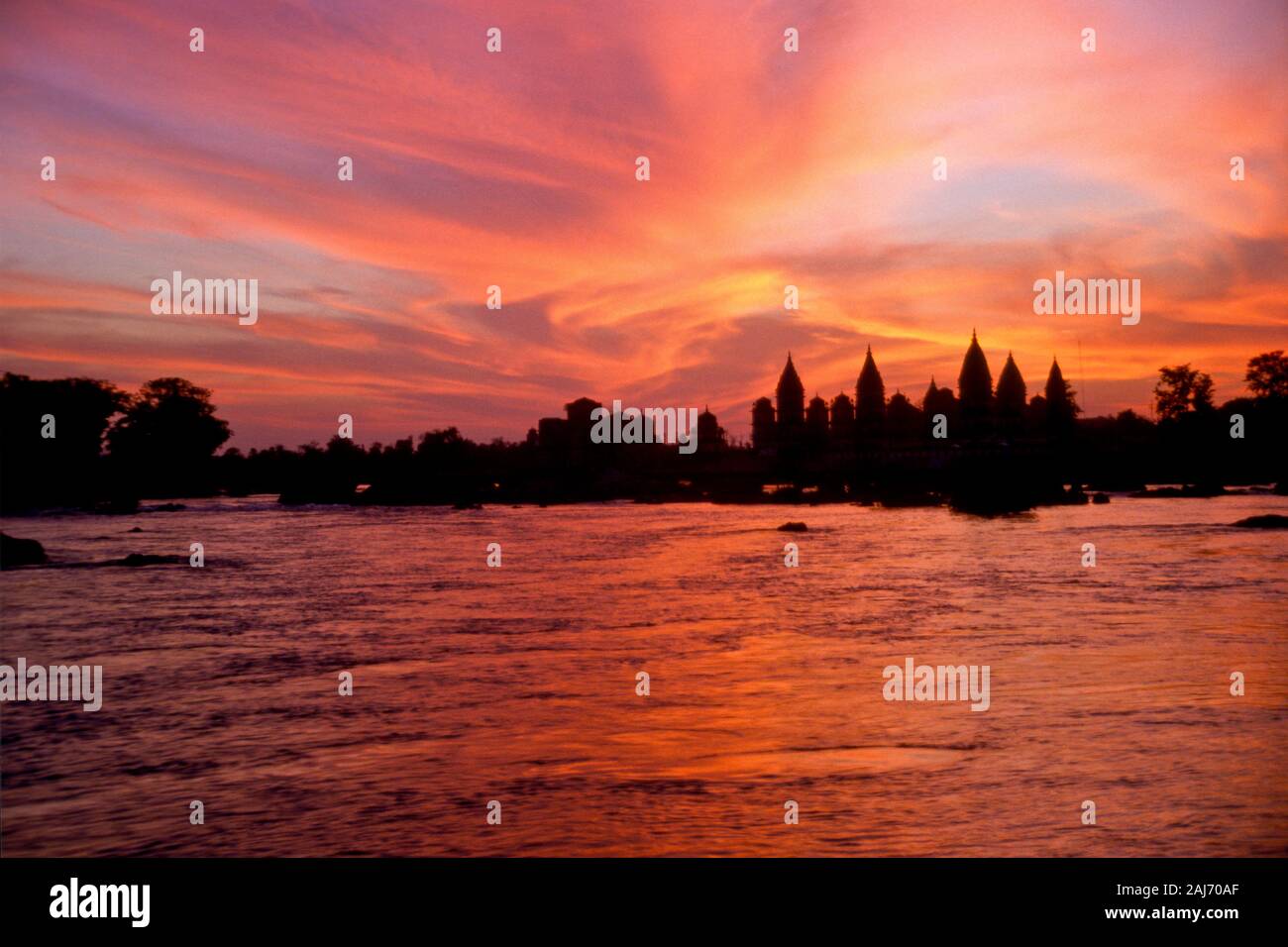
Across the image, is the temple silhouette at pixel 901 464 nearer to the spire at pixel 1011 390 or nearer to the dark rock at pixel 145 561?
the spire at pixel 1011 390

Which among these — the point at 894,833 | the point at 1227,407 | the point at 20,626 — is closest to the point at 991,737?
the point at 894,833

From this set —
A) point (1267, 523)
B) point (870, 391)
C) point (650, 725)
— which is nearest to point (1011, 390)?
point (870, 391)

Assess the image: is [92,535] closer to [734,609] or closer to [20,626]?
[20,626]

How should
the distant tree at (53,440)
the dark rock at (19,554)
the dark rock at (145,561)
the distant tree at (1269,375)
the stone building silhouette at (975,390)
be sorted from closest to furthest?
the dark rock at (19,554), the dark rock at (145,561), the distant tree at (53,440), the distant tree at (1269,375), the stone building silhouette at (975,390)

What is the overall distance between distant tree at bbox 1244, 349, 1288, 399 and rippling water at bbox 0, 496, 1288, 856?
116 meters

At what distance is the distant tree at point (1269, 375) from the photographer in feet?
404

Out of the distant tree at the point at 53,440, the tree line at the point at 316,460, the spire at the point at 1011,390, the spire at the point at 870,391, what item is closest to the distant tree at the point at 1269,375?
the tree line at the point at 316,460

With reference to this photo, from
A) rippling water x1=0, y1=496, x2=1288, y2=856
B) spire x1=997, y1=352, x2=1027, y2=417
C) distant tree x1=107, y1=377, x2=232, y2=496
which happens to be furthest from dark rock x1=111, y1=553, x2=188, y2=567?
spire x1=997, y1=352, x2=1027, y2=417

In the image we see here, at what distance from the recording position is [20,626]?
835 inches

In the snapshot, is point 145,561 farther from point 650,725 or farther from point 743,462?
point 743,462

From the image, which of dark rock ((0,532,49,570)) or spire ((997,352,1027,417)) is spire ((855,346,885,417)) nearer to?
spire ((997,352,1027,417))

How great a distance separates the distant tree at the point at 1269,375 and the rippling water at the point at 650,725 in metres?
116

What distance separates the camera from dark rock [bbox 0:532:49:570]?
38.8 meters
